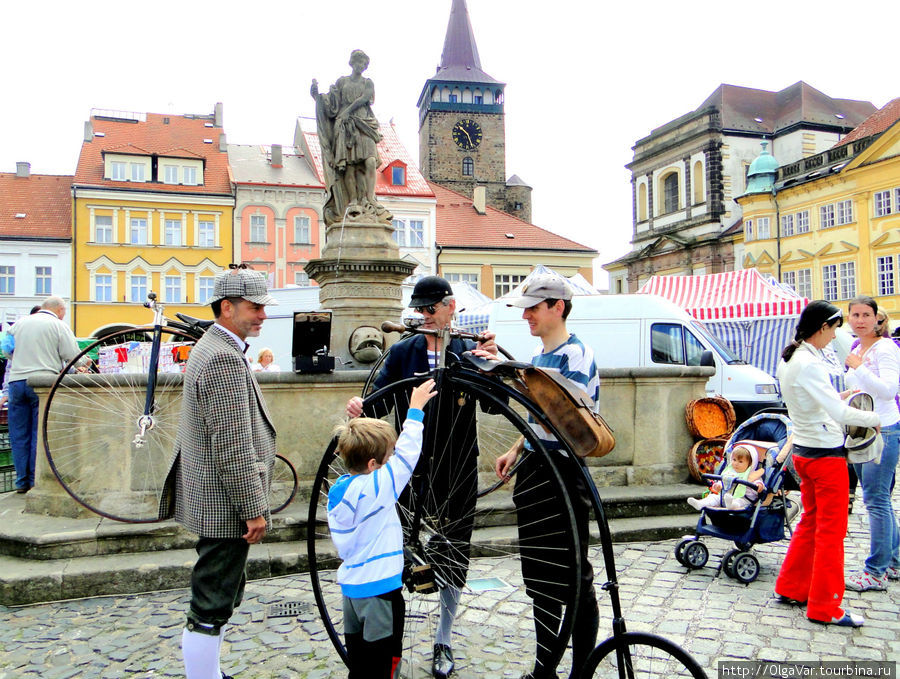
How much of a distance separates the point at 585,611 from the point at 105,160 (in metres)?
44.2

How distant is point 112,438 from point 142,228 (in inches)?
1552

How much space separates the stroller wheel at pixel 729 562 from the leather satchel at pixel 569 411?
279 cm

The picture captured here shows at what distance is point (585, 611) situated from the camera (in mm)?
3453

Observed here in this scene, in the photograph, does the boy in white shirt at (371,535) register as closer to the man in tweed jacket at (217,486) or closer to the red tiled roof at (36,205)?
the man in tweed jacket at (217,486)

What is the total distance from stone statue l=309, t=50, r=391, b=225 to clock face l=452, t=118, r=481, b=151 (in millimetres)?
70019

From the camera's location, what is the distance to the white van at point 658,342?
43.5ft

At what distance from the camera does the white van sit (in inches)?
523

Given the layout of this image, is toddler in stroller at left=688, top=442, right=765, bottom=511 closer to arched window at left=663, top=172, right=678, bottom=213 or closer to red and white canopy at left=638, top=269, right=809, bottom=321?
red and white canopy at left=638, top=269, right=809, bottom=321

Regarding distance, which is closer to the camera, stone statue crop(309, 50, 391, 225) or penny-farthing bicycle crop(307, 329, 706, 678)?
penny-farthing bicycle crop(307, 329, 706, 678)

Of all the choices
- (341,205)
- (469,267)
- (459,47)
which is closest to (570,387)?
(341,205)

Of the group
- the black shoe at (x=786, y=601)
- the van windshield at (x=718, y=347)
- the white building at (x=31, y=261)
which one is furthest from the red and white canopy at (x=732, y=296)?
the white building at (x=31, y=261)

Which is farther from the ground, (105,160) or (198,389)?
(105,160)

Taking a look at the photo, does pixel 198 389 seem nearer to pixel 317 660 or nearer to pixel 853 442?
pixel 317 660

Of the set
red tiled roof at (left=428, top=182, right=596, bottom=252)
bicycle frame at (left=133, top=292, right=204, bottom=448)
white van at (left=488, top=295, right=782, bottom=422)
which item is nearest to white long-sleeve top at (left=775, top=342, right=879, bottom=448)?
bicycle frame at (left=133, top=292, right=204, bottom=448)
